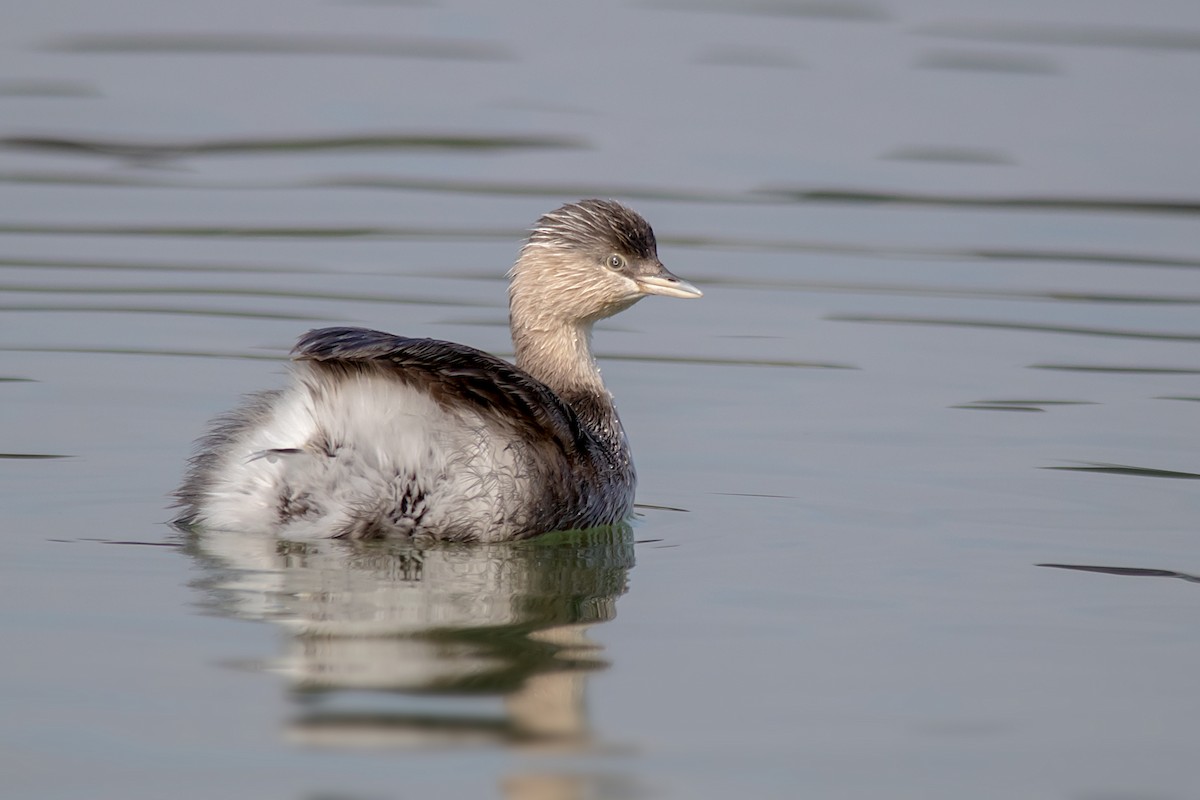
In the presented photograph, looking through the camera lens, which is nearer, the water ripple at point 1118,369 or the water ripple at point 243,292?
the water ripple at point 1118,369

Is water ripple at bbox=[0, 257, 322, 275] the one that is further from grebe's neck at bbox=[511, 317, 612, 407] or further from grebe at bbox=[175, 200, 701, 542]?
grebe at bbox=[175, 200, 701, 542]

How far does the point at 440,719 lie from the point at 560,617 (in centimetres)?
115

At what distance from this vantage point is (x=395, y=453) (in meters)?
6.48

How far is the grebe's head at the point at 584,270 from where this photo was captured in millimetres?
7836

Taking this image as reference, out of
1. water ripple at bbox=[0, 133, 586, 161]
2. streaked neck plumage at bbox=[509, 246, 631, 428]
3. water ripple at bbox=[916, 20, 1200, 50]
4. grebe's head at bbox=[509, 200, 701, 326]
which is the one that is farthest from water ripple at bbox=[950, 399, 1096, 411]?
water ripple at bbox=[916, 20, 1200, 50]

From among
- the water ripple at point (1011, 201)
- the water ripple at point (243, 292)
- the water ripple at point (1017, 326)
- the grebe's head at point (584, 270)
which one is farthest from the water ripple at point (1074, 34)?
the grebe's head at point (584, 270)

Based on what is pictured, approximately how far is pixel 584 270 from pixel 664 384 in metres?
1.84

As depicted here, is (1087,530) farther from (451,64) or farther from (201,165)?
(451,64)

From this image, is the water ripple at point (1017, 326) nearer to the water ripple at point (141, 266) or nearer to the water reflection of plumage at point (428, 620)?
the water ripple at point (141, 266)

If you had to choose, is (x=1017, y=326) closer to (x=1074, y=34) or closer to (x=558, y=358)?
(x=558, y=358)

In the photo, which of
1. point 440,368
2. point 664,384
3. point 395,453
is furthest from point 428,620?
point 664,384

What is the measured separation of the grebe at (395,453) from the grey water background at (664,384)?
14cm

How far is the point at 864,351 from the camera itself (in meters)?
10.1

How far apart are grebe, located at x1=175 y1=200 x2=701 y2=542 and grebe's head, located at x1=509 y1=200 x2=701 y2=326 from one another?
77 cm
